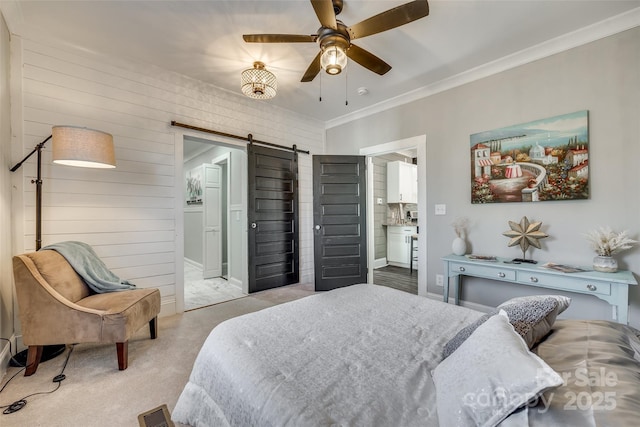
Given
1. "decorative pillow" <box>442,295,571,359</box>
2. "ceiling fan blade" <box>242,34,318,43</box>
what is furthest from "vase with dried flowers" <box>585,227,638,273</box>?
"ceiling fan blade" <box>242,34,318,43</box>

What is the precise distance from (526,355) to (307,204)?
404cm

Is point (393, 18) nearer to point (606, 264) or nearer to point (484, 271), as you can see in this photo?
point (484, 271)

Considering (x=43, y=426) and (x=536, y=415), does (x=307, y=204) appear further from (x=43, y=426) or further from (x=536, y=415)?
(x=536, y=415)

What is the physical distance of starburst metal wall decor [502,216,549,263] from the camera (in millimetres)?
2622

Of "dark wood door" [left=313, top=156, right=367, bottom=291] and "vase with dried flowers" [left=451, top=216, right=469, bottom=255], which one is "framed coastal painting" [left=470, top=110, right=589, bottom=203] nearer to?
"vase with dried flowers" [left=451, top=216, right=469, bottom=255]

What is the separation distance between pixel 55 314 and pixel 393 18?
3.10 m

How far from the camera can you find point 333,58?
76.5 inches

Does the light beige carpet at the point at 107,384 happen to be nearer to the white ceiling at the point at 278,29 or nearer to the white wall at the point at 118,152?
the white wall at the point at 118,152

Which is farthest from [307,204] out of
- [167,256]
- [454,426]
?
[454,426]

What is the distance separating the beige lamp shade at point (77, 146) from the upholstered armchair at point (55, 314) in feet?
2.55

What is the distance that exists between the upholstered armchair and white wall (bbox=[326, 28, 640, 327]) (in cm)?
323

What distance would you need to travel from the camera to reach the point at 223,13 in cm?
223

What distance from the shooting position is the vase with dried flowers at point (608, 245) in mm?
2191

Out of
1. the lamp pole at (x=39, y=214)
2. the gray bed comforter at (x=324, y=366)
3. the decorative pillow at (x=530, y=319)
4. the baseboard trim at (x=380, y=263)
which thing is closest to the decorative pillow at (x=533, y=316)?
the decorative pillow at (x=530, y=319)
